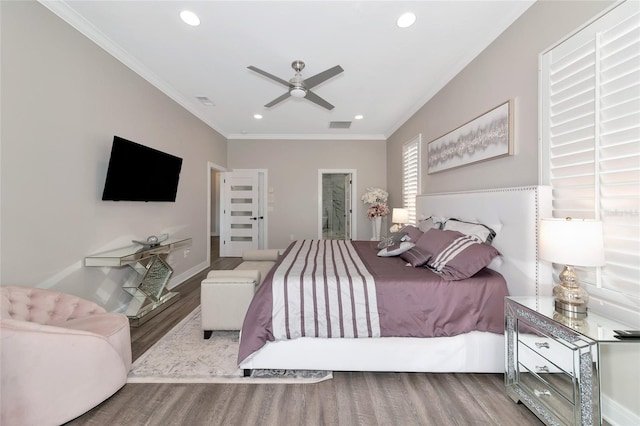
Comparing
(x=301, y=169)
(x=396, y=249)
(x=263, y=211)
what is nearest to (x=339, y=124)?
(x=301, y=169)

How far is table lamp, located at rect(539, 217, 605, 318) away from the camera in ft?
4.21

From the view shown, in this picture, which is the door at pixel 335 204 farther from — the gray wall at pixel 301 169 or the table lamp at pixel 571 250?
the table lamp at pixel 571 250

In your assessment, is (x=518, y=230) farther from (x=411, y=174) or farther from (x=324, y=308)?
(x=411, y=174)

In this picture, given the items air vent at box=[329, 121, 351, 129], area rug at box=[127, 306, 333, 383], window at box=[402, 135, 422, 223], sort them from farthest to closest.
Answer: air vent at box=[329, 121, 351, 129]
window at box=[402, 135, 422, 223]
area rug at box=[127, 306, 333, 383]

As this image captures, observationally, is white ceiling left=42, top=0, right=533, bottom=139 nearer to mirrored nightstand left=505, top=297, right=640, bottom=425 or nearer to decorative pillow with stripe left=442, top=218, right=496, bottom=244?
decorative pillow with stripe left=442, top=218, right=496, bottom=244

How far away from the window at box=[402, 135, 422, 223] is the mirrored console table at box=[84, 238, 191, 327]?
3461 millimetres

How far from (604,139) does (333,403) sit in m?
2.23

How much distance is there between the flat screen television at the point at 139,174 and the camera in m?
2.53

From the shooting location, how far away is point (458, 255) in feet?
6.52

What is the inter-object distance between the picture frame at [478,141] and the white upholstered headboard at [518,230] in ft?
1.30

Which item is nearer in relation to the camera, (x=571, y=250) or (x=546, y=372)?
(x=571, y=250)

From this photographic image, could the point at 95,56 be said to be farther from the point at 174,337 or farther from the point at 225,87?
the point at 174,337

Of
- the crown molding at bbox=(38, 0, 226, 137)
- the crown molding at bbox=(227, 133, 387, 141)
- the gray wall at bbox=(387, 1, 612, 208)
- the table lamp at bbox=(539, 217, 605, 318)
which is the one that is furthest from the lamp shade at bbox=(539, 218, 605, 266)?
the crown molding at bbox=(227, 133, 387, 141)

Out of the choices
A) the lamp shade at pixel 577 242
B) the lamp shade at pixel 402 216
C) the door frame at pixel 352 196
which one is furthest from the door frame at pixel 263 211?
the lamp shade at pixel 577 242
